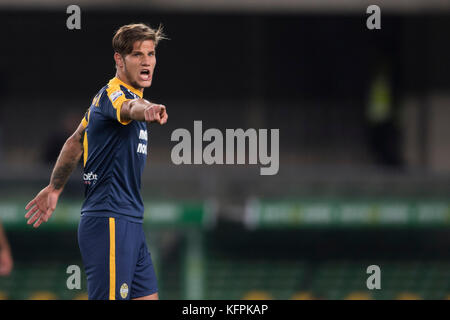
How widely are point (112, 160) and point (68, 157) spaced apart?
1.30 feet

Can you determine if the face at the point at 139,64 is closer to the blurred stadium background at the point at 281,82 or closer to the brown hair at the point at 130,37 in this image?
the brown hair at the point at 130,37

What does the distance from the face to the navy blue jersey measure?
0.05 metres

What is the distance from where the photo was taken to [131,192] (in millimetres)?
5176

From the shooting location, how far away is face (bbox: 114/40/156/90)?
202 inches

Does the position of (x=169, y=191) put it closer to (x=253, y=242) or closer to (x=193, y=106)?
(x=253, y=242)

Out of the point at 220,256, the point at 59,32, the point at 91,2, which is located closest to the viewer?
the point at 220,256

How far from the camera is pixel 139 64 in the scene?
514cm

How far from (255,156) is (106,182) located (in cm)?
599

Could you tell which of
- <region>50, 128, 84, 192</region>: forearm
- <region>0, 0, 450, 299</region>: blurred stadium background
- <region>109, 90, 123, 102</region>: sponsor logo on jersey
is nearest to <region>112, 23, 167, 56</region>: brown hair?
<region>109, 90, 123, 102</region>: sponsor logo on jersey

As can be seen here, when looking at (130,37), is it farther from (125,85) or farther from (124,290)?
(124,290)

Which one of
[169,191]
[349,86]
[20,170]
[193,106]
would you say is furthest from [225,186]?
[349,86]

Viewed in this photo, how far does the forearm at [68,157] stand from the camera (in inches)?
210

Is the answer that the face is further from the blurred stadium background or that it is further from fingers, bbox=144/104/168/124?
the blurred stadium background

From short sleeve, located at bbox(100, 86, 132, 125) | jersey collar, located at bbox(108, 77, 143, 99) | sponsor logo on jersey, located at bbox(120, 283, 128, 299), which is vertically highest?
jersey collar, located at bbox(108, 77, 143, 99)
